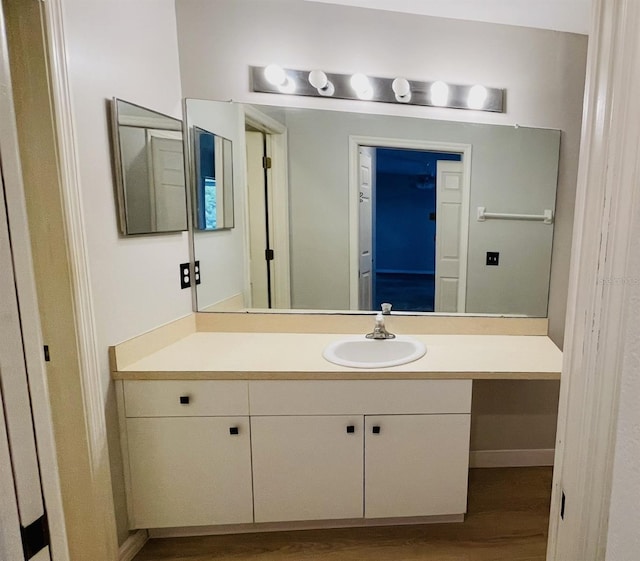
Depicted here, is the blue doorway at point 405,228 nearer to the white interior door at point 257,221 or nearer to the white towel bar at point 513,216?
the white towel bar at point 513,216

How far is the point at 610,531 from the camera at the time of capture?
1.63 feet

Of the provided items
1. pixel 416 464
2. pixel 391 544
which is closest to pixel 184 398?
pixel 416 464

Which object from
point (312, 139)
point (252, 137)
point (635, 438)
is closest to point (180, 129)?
point (252, 137)

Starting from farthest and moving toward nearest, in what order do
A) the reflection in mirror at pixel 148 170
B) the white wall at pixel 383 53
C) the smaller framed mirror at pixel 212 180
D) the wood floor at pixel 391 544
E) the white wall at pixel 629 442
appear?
the smaller framed mirror at pixel 212 180 → the white wall at pixel 383 53 → the wood floor at pixel 391 544 → the reflection in mirror at pixel 148 170 → the white wall at pixel 629 442

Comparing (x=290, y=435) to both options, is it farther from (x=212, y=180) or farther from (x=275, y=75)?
(x=275, y=75)

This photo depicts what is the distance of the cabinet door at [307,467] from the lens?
5.08ft

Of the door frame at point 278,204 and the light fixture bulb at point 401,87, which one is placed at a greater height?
the light fixture bulb at point 401,87

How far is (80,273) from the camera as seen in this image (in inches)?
50.2

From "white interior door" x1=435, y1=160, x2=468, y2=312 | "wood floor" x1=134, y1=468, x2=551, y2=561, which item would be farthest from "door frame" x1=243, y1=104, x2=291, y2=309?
"wood floor" x1=134, y1=468, x2=551, y2=561

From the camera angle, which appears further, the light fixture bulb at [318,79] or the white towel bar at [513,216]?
the white towel bar at [513,216]

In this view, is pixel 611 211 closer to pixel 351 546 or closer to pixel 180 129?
pixel 351 546

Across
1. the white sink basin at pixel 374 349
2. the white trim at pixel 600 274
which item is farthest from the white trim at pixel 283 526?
the white trim at pixel 600 274

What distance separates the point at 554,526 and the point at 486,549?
1.23m

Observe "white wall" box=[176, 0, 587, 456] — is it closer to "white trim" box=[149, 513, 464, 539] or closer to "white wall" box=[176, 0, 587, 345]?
"white wall" box=[176, 0, 587, 345]
